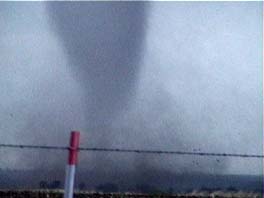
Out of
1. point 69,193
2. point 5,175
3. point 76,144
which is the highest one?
point 5,175

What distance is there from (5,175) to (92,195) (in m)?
9.03

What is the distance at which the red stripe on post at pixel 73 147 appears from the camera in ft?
15.9

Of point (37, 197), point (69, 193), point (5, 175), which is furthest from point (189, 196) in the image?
point (5, 175)

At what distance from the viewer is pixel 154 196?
7648 millimetres

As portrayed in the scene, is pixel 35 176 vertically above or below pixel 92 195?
above

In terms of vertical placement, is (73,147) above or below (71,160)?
above

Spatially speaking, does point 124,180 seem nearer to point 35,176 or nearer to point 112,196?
point 35,176

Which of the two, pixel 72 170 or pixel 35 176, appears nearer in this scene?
pixel 72 170

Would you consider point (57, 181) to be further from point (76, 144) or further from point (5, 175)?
point (76, 144)

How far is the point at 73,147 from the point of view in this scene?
16.0 ft

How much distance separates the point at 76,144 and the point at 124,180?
14.3 m

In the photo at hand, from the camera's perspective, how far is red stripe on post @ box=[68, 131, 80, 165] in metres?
4.84

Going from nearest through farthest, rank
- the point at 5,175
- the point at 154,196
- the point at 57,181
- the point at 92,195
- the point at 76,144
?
the point at 76,144, the point at 154,196, the point at 92,195, the point at 57,181, the point at 5,175

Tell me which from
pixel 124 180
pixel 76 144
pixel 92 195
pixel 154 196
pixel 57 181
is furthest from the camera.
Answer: pixel 124 180
